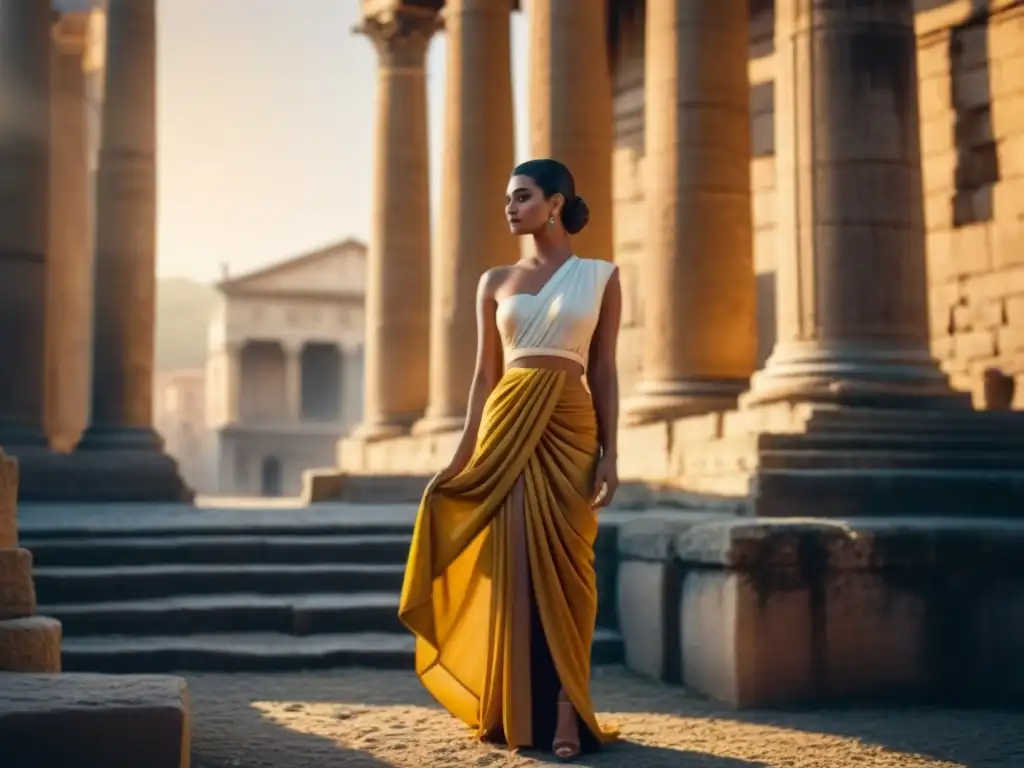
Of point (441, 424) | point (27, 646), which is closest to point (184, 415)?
point (441, 424)

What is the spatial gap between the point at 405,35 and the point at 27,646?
19084mm

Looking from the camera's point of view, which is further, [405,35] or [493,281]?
[405,35]

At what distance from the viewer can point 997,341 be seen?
17.0 metres

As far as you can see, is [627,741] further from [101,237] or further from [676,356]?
[101,237]

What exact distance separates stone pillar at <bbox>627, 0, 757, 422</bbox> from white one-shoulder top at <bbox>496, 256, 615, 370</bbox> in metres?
7.90

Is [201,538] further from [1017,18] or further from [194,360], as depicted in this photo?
[194,360]

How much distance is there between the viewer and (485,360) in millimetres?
7430

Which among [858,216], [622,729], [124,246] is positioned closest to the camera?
[622,729]

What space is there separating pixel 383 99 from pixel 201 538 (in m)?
14.1

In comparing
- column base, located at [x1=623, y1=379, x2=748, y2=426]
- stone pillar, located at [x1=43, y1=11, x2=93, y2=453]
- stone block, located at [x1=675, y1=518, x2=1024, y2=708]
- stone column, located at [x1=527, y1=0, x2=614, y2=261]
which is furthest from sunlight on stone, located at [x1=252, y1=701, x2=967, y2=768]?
stone pillar, located at [x1=43, y1=11, x2=93, y2=453]

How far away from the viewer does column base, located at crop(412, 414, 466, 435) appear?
2038cm

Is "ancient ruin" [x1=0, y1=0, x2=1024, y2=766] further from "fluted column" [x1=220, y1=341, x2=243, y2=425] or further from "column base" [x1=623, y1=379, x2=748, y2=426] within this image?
"fluted column" [x1=220, y1=341, x2=243, y2=425]

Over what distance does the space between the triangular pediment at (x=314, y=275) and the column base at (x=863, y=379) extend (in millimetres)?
56029

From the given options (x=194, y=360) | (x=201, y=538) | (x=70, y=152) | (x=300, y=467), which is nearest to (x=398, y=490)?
(x=201, y=538)
